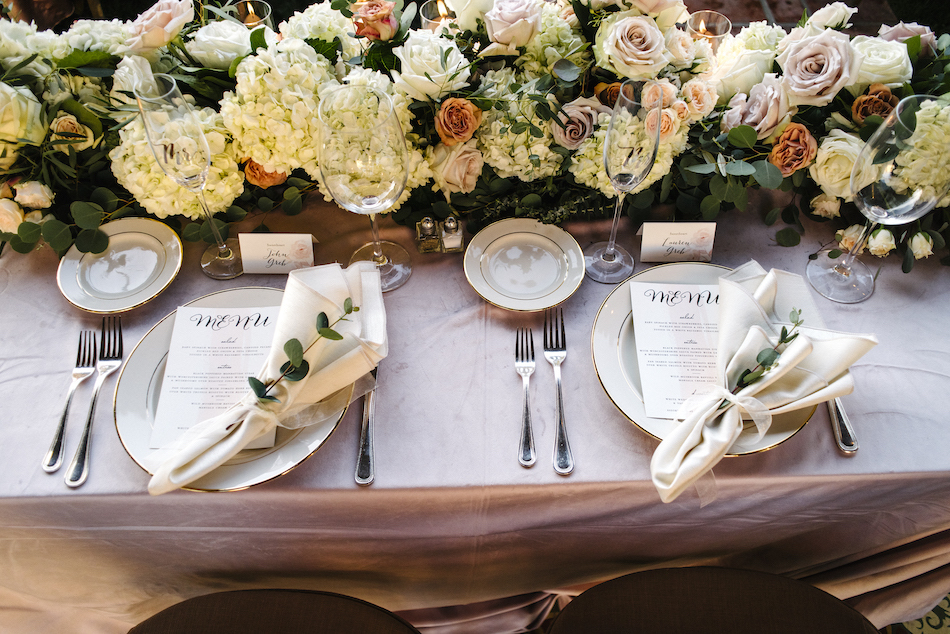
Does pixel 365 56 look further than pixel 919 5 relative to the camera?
No

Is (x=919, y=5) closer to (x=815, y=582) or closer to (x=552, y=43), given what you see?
(x=552, y=43)

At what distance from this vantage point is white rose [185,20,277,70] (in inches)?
42.0

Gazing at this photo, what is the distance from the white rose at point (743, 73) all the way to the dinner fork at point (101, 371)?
1.21 meters

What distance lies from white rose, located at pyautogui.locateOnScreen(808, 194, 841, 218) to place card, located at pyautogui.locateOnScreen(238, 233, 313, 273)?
40.7 inches

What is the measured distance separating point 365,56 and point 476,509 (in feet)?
2.77

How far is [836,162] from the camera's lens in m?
1.07

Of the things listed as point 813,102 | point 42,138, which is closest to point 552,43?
point 813,102

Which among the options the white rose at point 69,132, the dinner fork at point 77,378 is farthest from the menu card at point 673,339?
the white rose at point 69,132

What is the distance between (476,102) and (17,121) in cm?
81

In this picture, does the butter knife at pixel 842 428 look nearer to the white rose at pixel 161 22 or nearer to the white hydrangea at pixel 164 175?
the white hydrangea at pixel 164 175

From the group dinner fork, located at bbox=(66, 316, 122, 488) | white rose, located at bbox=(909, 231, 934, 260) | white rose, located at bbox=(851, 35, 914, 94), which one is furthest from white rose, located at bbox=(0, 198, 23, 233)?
white rose, located at bbox=(909, 231, 934, 260)

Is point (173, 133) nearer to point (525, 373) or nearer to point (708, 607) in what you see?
point (525, 373)

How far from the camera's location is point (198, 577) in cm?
104

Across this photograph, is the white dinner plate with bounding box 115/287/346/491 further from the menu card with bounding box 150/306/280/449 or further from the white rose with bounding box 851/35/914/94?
the white rose with bounding box 851/35/914/94
